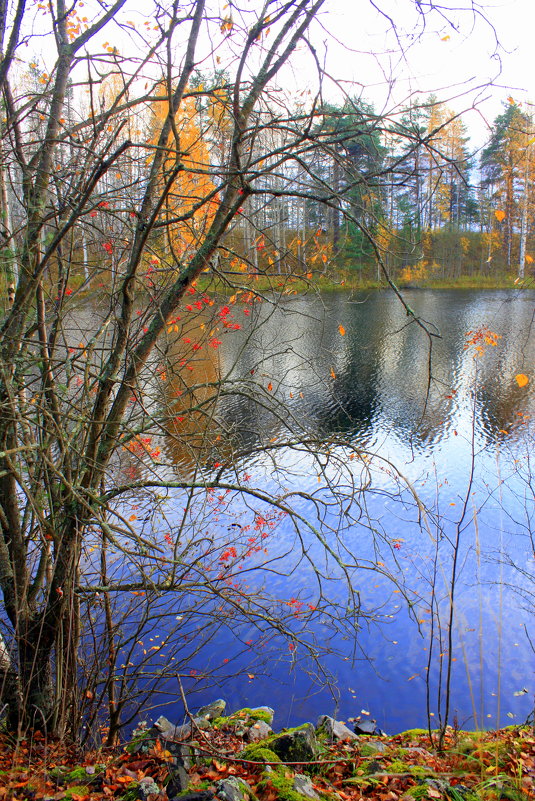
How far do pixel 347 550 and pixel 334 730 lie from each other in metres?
1.60

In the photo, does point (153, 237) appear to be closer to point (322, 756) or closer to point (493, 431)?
point (322, 756)

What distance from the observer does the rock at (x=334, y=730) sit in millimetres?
3761

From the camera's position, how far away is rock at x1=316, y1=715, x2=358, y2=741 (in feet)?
12.3

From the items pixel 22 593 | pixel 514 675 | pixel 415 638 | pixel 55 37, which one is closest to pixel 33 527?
pixel 22 593

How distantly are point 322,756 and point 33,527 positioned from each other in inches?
89.6

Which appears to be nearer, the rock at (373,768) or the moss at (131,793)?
the moss at (131,793)

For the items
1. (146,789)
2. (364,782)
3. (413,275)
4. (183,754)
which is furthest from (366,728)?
(413,275)

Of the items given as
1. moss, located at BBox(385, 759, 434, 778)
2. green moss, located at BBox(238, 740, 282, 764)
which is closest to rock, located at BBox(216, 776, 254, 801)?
green moss, located at BBox(238, 740, 282, 764)

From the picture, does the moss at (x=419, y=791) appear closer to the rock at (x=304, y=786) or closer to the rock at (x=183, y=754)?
the rock at (x=304, y=786)

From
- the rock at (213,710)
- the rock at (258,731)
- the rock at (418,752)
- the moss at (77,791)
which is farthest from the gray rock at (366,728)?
the moss at (77,791)

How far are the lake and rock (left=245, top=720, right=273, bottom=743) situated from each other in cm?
37

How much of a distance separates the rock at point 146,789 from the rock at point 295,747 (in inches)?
30.2

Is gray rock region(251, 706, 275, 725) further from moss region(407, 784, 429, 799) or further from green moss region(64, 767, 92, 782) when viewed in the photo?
moss region(407, 784, 429, 799)

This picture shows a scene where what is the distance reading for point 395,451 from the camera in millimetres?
8727
